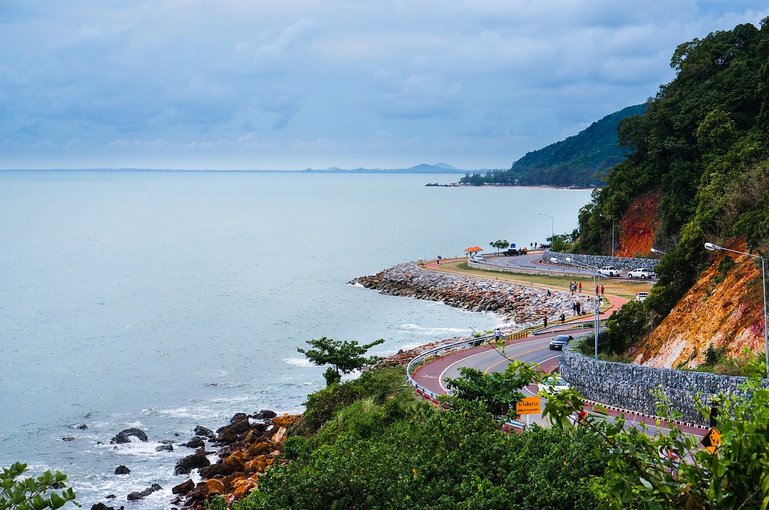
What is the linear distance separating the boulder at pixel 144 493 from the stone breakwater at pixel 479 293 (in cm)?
3197

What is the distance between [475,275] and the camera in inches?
3216

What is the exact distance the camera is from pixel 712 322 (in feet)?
113

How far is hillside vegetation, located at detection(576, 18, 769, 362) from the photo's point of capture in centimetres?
4128

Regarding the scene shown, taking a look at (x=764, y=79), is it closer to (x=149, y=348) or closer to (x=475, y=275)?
(x=475, y=275)

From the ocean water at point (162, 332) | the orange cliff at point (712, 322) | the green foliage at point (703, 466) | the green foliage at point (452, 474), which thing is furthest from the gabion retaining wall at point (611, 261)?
the green foliage at point (703, 466)

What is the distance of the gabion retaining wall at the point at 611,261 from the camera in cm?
7056

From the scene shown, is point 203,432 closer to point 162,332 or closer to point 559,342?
point 559,342

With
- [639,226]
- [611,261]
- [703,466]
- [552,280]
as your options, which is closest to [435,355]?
[552,280]

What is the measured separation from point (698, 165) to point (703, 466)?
61739 millimetres

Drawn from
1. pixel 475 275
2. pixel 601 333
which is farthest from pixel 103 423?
pixel 475 275

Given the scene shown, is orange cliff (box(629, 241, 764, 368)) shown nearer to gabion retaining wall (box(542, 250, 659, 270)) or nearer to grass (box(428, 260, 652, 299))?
grass (box(428, 260, 652, 299))

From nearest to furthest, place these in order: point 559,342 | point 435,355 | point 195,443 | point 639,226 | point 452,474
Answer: point 452,474
point 195,443
point 435,355
point 559,342
point 639,226

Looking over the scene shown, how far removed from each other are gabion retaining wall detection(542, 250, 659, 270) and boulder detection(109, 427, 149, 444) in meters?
45.9

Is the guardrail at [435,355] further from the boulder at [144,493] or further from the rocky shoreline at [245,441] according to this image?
the boulder at [144,493]
